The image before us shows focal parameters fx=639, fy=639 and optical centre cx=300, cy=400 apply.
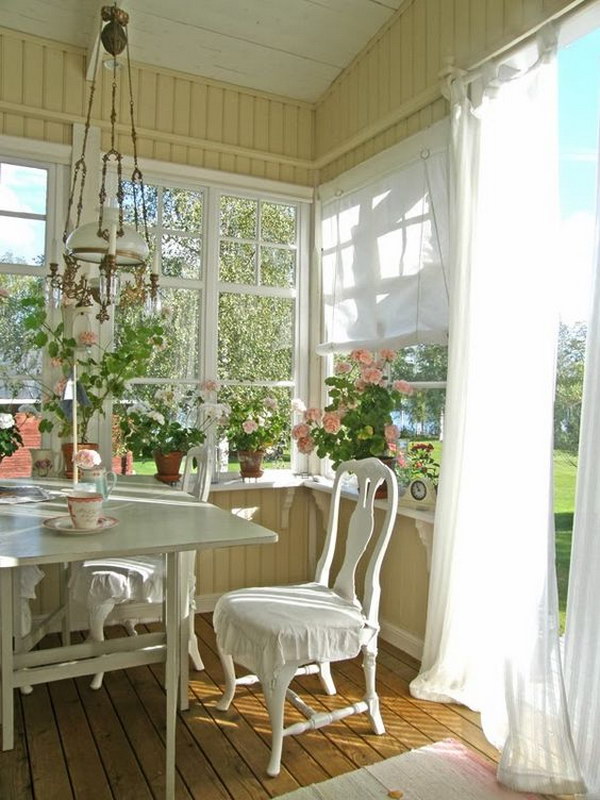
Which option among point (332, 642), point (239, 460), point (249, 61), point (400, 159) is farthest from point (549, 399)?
point (249, 61)

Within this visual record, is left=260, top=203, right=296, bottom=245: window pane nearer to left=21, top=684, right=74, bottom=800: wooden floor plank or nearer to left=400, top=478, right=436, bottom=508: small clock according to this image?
left=400, top=478, right=436, bottom=508: small clock

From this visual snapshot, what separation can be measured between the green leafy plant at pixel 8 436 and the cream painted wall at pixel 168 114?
1.53 metres

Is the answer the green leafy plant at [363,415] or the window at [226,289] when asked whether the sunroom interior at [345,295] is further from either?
the green leafy plant at [363,415]

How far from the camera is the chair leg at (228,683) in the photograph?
97.3 inches

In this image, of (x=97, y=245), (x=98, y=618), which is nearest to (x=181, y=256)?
(x=97, y=245)

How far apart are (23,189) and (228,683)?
2.72 meters

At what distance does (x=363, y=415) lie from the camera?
317 centimetres

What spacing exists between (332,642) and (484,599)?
70 cm

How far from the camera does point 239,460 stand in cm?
379

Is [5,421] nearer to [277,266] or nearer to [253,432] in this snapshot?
[253,432]

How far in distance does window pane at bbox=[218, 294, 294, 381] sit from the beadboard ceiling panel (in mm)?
1311

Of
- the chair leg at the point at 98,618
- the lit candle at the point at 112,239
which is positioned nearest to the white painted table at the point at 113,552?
the chair leg at the point at 98,618

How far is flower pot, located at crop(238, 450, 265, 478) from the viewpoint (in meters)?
3.74

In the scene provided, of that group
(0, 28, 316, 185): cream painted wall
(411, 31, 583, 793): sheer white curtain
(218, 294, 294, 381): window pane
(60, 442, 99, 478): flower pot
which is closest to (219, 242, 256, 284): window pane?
(218, 294, 294, 381): window pane
